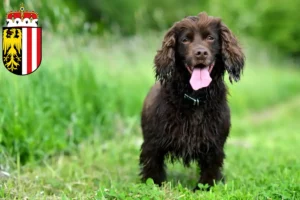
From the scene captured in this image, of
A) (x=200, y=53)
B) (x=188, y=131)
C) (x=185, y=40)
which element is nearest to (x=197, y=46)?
(x=200, y=53)

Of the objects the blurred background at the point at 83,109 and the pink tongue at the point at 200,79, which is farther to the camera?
the blurred background at the point at 83,109

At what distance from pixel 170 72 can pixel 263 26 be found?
110 feet

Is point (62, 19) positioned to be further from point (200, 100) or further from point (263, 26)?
point (263, 26)

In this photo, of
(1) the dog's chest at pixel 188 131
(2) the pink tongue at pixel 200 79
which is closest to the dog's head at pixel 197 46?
(2) the pink tongue at pixel 200 79

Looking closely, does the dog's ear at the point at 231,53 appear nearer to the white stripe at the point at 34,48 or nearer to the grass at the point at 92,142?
the grass at the point at 92,142

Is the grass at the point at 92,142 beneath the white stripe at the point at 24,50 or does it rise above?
beneath

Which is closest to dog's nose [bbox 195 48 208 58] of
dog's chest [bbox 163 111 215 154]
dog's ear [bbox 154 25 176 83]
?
dog's ear [bbox 154 25 176 83]

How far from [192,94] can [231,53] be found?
0.57 metres

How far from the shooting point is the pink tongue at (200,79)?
5.09m

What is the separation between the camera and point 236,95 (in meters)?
14.7

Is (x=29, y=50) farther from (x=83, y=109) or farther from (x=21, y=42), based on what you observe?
(x=83, y=109)

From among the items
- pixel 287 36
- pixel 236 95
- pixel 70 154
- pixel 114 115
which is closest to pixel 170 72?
pixel 70 154

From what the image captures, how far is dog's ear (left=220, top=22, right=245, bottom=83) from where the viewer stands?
5277mm

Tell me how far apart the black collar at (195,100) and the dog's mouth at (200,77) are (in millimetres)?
230
